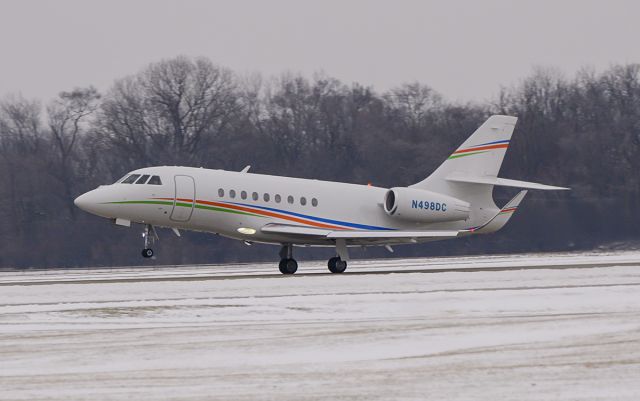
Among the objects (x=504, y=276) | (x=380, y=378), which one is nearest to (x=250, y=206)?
(x=504, y=276)

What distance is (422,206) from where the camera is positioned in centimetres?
3478

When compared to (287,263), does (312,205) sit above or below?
above

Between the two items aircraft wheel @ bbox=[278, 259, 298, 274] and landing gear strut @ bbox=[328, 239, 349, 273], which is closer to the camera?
aircraft wheel @ bbox=[278, 259, 298, 274]

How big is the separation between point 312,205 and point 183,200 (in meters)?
4.14

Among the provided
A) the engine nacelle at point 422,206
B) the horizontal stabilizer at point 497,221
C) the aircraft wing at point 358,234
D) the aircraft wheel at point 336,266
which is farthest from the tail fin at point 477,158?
the aircraft wheel at point 336,266

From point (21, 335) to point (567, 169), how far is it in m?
50.2

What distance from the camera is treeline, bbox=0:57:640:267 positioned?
2218 inches

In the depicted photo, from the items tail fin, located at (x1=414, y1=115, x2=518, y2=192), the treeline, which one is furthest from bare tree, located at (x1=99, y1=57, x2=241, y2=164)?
tail fin, located at (x1=414, y1=115, x2=518, y2=192)

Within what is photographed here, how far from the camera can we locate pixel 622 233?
170 ft

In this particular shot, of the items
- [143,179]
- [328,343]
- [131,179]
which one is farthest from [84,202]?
[328,343]

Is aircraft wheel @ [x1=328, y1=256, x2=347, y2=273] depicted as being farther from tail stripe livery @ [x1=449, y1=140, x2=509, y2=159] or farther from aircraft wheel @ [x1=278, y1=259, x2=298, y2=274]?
tail stripe livery @ [x1=449, y1=140, x2=509, y2=159]

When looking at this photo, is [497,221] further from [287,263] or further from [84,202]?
[84,202]

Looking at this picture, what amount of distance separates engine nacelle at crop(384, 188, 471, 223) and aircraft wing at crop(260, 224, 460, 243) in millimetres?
A: 1195

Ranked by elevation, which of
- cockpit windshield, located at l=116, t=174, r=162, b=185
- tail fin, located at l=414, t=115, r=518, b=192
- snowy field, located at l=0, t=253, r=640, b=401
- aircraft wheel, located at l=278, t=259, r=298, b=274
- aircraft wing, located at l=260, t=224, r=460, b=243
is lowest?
snowy field, located at l=0, t=253, r=640, b=401
